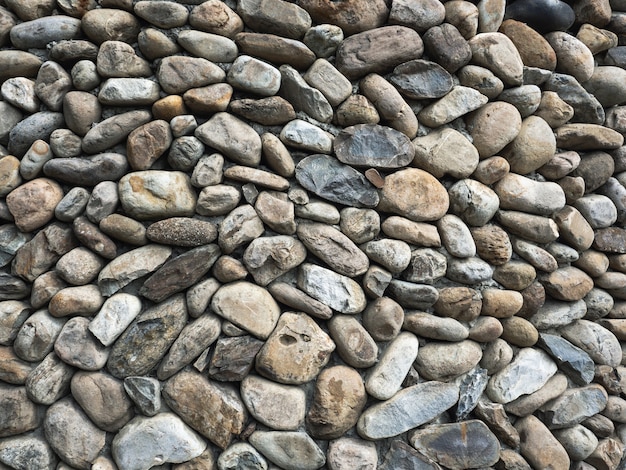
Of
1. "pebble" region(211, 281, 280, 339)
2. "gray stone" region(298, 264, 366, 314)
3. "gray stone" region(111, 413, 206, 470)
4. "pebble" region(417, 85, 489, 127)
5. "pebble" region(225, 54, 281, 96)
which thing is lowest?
"gray stone" region(111, 413, 206, 470)

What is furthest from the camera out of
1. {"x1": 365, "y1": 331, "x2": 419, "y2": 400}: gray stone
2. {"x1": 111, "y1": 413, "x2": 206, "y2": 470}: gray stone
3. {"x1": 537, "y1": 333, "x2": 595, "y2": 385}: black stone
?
{"x1": 537, "y1": 333, "x2": 595, "y2": 385}: black stone

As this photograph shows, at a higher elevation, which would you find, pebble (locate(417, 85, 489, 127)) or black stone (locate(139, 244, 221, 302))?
pebble (locate(417, 85, 489, 127))

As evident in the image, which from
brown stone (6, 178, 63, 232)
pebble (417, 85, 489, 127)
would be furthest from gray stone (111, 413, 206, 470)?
pebble (417, 85, 489, 127)

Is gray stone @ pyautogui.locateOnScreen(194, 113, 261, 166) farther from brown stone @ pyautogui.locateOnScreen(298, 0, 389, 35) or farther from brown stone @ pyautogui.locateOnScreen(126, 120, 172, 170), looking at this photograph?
brown stone @ pyautogui.locateOnScreen(298, 0, 389, 35)

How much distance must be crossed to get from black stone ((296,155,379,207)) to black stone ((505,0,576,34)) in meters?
0.92

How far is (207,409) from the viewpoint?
51.9 inches

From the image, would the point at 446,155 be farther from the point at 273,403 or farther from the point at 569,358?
the point at 273,403

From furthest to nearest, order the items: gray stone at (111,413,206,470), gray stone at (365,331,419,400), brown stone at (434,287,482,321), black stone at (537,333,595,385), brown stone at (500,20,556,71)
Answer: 1. brown stone at (500,20,556,71)
2. black stone at (537,333,595,385)
3. brown stone at (434,287,482,321)
4. gray stone at (365,331,419,400)
5. gray stone at (111,413,206,470)

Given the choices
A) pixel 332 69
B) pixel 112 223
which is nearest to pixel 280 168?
pixel 332 69

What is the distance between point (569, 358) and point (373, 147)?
3.14ft

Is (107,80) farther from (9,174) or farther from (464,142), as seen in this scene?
(464,142)

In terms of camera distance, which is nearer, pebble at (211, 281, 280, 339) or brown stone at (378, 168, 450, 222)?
pebble at (211, 281, 280, 339)

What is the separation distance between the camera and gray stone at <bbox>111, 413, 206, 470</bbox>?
129 centimetres

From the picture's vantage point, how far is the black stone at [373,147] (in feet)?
4.89
